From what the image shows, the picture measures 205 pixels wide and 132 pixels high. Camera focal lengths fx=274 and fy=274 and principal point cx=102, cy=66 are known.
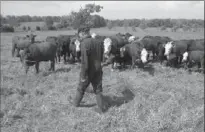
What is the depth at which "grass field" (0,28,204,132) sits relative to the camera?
6.85m

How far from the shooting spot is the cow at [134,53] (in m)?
13.1

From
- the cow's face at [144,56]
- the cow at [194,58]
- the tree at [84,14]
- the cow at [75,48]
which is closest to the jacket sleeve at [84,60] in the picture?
the cow's face at [144,56]

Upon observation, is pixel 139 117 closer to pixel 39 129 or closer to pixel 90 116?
pixel 90 116

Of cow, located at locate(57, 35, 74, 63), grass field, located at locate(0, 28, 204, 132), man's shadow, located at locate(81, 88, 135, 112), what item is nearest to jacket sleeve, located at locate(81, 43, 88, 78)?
grass field, located at locate(0, 28, 204, 132)

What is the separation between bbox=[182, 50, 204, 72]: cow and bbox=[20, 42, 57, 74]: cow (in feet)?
22.0

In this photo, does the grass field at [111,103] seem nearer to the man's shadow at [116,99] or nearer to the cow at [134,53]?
the man's shadow at [116,99]

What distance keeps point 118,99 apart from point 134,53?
501 centimetres

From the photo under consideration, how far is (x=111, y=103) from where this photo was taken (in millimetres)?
8250

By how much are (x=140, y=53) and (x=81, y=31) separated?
648 cm

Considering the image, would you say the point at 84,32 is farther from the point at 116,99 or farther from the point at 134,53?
the point at 134,53

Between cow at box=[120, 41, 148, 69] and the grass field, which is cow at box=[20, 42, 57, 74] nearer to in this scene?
the grass field

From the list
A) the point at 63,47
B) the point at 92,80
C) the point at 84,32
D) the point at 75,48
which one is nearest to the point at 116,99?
the point at 92,80

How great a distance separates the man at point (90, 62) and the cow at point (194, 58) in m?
7.55

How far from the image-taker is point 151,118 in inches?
285
